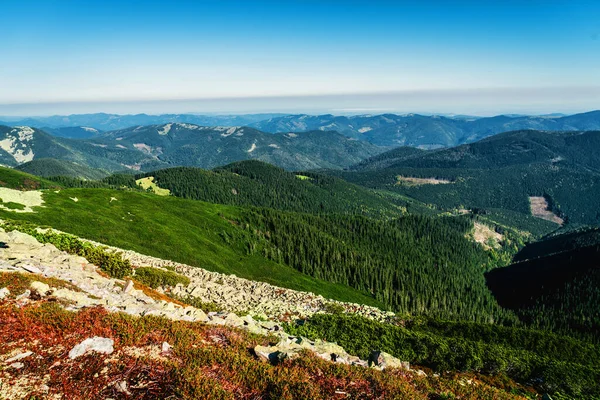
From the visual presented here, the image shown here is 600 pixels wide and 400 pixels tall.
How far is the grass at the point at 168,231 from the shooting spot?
3440 inches

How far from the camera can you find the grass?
8738 cm

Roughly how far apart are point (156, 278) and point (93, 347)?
103ft

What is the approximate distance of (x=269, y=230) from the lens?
6850 inches

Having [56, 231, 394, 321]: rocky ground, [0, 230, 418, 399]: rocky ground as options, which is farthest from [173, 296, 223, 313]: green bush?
[0, 230, 418, 399]: rocky ground

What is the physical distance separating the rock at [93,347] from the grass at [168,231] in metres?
70.7

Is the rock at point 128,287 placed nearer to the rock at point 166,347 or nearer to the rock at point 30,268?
the rock at point 30,268

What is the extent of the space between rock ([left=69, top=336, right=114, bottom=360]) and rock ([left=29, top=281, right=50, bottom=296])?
1070cm

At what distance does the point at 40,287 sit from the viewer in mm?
24531

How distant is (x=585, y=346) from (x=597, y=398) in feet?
204

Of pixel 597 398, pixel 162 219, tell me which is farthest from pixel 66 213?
pixel 597 398

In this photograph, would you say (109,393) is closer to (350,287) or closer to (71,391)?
(71,391)

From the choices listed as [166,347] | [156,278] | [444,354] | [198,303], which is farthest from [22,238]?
[444,354]

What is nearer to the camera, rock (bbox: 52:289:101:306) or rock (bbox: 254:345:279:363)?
rock (bbox: 254:345:279:363)

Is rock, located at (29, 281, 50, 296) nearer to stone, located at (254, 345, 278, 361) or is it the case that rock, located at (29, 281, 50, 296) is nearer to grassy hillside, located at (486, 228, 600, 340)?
stone, located at (254, 345, 278, 361)
